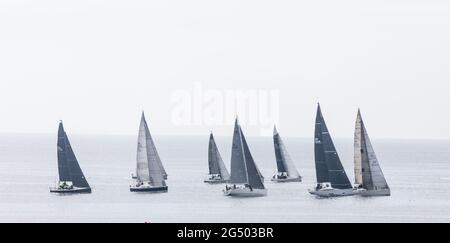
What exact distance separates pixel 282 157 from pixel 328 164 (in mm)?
32911

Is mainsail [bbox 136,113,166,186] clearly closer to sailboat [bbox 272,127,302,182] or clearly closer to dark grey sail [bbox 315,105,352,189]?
dark grey sail [bbox 315,105,352,189]

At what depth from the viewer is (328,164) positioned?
103m

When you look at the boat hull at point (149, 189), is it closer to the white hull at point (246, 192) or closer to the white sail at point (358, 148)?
the white hull at point (246, 192)

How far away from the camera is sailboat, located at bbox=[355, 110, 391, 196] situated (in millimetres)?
102750

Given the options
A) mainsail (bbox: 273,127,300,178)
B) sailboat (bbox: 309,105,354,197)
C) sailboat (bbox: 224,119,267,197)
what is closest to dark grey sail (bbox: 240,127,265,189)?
sailboat (bbox: 224,119,267,197)

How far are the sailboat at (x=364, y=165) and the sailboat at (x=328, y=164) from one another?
1250 millimetres

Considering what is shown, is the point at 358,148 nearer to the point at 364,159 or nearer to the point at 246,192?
the point at 364,159

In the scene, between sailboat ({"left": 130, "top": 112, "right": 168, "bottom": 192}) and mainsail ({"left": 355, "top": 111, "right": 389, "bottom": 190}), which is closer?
mainsail ({"left": 355, "top": 111, "right": 389, "bottom": 190})

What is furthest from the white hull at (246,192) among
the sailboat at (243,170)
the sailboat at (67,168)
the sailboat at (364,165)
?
the sailboat at (67,168)

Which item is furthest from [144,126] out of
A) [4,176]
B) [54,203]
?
[4,176]

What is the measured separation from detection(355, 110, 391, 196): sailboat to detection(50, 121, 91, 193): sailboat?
25870 millimetres

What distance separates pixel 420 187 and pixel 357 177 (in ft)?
109

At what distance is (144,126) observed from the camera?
111625 millimetres
